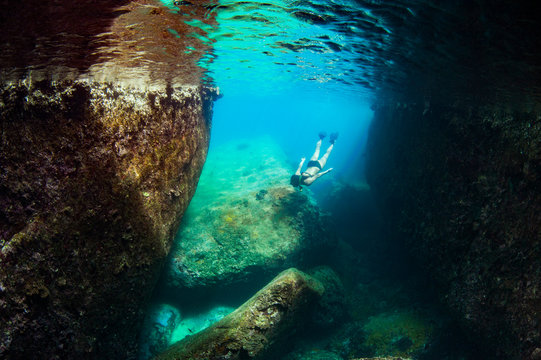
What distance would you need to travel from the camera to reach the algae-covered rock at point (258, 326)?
4801 mm

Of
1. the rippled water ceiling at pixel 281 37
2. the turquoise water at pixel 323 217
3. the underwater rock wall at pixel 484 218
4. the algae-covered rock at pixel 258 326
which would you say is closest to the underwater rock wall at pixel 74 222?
the rippled water ceiling at pixel 281 37

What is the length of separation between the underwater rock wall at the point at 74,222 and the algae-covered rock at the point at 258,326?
4.65 ft

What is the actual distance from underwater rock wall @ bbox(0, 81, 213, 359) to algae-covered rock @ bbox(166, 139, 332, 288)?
3997 millimetres

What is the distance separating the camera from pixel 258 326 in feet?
18.1

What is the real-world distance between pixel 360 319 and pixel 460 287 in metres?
4.25

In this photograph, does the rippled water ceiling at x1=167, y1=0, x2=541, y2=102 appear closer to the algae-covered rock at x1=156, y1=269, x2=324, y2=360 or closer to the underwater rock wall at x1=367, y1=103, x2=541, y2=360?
the underwater rock wall at x1=367, y1=103, x2=541, y2=360

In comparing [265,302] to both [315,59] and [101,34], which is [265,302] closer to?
[101,34]

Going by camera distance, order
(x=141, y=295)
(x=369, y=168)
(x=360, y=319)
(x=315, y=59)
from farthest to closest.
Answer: (x=369, y=168) < (x=315, y=59) < (x=360, y=319) < (x=141, y=295)

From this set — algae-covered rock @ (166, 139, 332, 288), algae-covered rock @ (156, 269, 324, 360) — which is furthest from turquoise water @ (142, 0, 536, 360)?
algae-covered rock @ (156, 269, 324, 360)

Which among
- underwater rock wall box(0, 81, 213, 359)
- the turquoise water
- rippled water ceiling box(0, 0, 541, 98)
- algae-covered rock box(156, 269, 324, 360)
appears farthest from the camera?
the turquoise water

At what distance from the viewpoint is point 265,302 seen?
5.84m

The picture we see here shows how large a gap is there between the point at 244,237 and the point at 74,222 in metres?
6.74

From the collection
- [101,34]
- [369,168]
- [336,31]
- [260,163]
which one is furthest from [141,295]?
[260,163]

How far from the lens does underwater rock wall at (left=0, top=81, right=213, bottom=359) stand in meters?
3.54
